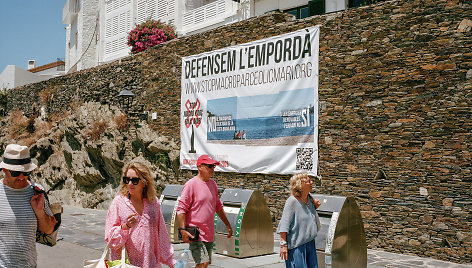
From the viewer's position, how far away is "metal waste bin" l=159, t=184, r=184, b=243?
977cm

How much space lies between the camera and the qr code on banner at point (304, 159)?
35.8 feet

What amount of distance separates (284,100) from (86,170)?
31.8 ft

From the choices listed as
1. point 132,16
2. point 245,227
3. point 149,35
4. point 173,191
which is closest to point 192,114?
point 173,191

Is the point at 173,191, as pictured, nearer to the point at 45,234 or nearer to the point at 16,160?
the point at 45,234

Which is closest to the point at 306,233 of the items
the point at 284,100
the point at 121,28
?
the point at 284,100

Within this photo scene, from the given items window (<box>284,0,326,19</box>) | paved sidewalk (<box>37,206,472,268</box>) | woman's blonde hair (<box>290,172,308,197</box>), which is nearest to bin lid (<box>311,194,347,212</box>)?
paved sidewalk (<box>37,206,472,268</box>)

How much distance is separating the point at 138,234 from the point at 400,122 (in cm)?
691

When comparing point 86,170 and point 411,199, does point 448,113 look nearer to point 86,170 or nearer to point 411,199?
point 411,199

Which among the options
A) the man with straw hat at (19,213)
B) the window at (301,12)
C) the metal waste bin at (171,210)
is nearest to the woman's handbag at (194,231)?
the man with straw hat at (19,213)

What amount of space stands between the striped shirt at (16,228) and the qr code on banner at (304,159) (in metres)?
7.72

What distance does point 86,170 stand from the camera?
59.9 feet

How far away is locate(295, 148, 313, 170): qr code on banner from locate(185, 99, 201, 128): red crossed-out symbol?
12.4 ft

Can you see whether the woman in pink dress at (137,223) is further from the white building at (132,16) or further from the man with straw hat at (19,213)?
the white building at (132,16)

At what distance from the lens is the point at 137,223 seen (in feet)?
13.0
